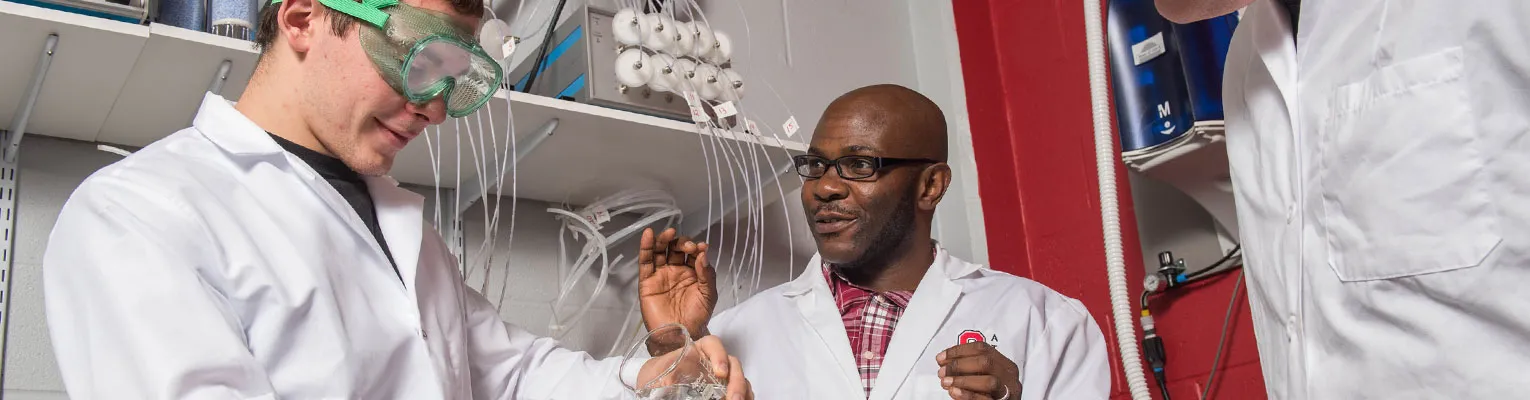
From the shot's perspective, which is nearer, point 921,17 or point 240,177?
point 240,177

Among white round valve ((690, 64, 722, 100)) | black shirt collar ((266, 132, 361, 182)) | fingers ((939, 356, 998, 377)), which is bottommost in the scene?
fingers ((939, 356, 998, 377))

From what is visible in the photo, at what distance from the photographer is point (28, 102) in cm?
167

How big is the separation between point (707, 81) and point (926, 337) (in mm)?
590

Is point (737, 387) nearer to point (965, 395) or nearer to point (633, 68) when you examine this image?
point (965, 395)

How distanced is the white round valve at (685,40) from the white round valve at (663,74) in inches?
1.8

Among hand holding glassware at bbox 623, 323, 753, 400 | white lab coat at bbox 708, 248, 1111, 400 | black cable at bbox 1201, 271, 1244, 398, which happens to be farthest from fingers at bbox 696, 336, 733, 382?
black cable at bbox 1201, 271, 1244, 398

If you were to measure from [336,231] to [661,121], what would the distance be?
2.61 feet

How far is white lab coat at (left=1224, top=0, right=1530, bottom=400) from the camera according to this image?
3.65 feet

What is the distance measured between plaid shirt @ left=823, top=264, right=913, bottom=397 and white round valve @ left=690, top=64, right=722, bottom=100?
0.39 m

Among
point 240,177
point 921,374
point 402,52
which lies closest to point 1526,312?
point 921,374

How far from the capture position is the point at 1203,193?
2.27m

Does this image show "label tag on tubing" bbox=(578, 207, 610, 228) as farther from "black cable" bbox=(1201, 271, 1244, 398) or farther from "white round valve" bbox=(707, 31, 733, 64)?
"black cable" bbox=(1201, 271, 1244, 398)

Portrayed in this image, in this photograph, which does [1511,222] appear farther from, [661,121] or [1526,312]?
[661,121]

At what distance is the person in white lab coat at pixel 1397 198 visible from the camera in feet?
3.65
